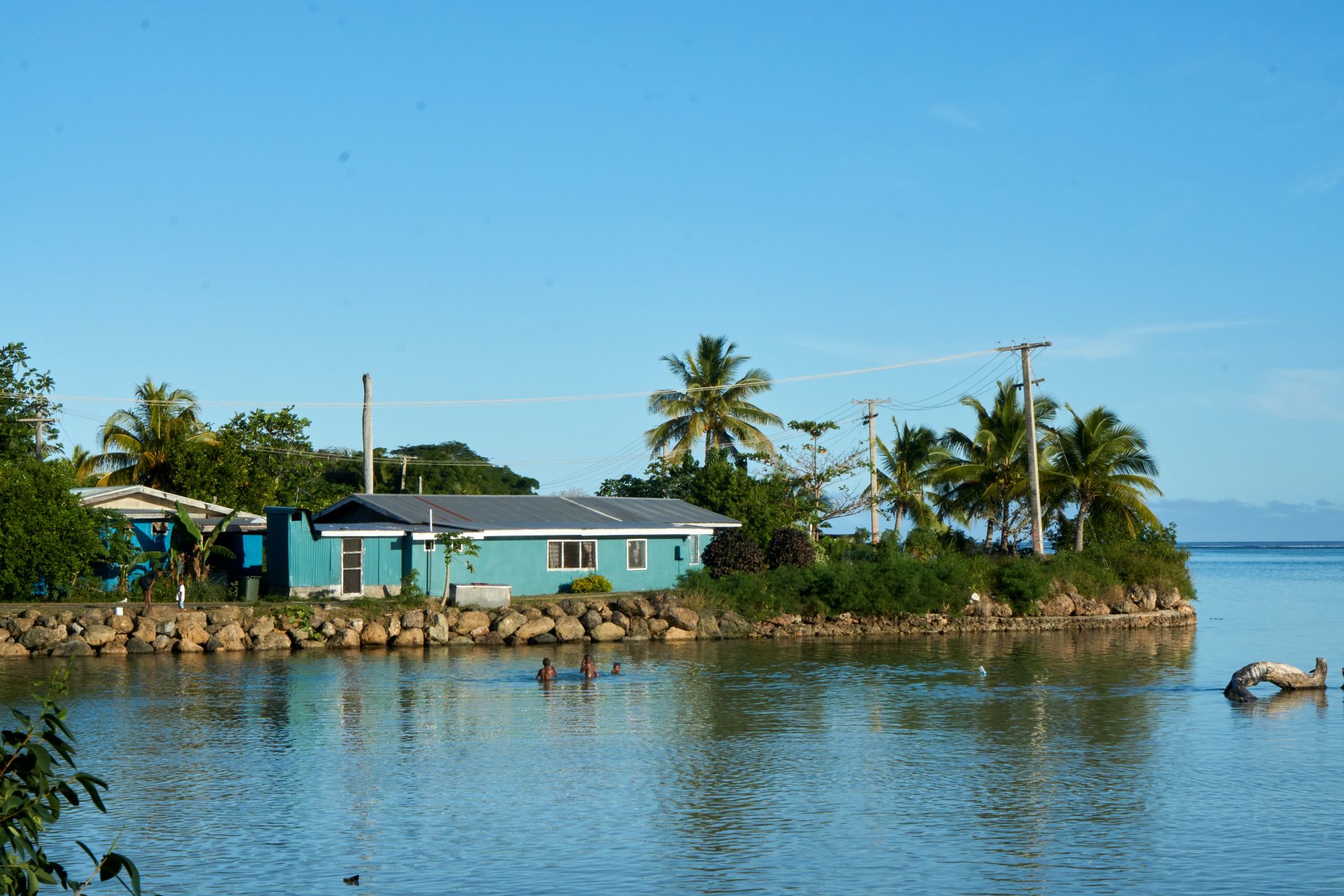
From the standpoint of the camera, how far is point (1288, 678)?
3078 centimetres

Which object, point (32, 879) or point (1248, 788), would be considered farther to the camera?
point (1248, 788)

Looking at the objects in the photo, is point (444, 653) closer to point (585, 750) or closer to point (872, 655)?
point (872, 655)

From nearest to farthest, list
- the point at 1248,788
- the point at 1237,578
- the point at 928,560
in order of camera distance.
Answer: the point at 1248,788
the point at 928,560
the point at 1237,578

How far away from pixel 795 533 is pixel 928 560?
5003 mm

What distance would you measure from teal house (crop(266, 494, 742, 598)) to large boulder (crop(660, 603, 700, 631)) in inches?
196

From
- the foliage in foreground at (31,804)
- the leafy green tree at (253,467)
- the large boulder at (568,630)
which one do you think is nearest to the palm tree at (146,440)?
the leafy green tree at (253,467)

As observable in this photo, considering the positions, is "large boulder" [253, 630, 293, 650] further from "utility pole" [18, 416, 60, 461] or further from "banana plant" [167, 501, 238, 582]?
"utility pole" [18, 416, 60, 461]

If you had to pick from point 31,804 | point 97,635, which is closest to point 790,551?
point 97,635

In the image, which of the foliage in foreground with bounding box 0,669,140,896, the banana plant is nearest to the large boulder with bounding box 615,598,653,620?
the banana plant

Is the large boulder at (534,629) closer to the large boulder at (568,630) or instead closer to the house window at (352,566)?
the large boulder at (568,630)

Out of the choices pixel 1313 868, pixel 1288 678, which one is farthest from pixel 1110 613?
pixel 1313 868

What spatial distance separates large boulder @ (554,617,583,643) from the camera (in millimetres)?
41812

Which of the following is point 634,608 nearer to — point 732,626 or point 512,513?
point 732,626

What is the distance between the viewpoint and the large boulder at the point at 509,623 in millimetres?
41188
